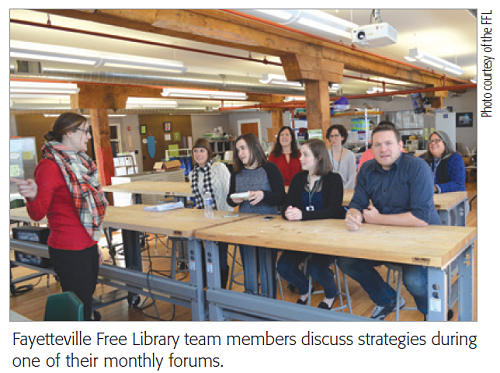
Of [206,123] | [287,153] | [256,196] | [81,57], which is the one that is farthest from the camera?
[206,123]

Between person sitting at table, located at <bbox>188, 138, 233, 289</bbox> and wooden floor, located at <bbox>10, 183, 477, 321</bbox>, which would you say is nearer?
wooden floor, located at <bbox>10, 183, 477, 321</bbox>

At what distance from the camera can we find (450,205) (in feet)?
11.8

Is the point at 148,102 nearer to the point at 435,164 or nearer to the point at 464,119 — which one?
the point at 435,164

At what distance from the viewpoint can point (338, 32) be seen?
4.19 m

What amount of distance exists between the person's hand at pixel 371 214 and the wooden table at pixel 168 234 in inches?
36.9

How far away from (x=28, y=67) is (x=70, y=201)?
3.74 metres

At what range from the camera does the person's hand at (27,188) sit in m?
2.34

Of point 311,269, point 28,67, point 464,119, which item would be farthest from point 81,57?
point 464,119

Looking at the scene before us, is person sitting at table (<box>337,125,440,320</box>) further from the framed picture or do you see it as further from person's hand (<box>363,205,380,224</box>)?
the framed picture

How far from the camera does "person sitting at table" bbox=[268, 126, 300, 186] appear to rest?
4914mm

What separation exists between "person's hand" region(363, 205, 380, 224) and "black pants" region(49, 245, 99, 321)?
5.87 ft

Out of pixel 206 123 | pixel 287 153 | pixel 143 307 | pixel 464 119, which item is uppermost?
pixel 206 123

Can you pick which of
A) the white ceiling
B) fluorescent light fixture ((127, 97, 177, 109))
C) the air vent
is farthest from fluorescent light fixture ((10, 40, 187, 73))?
fluorescent light fixture ((127, 97, 177, 109))
